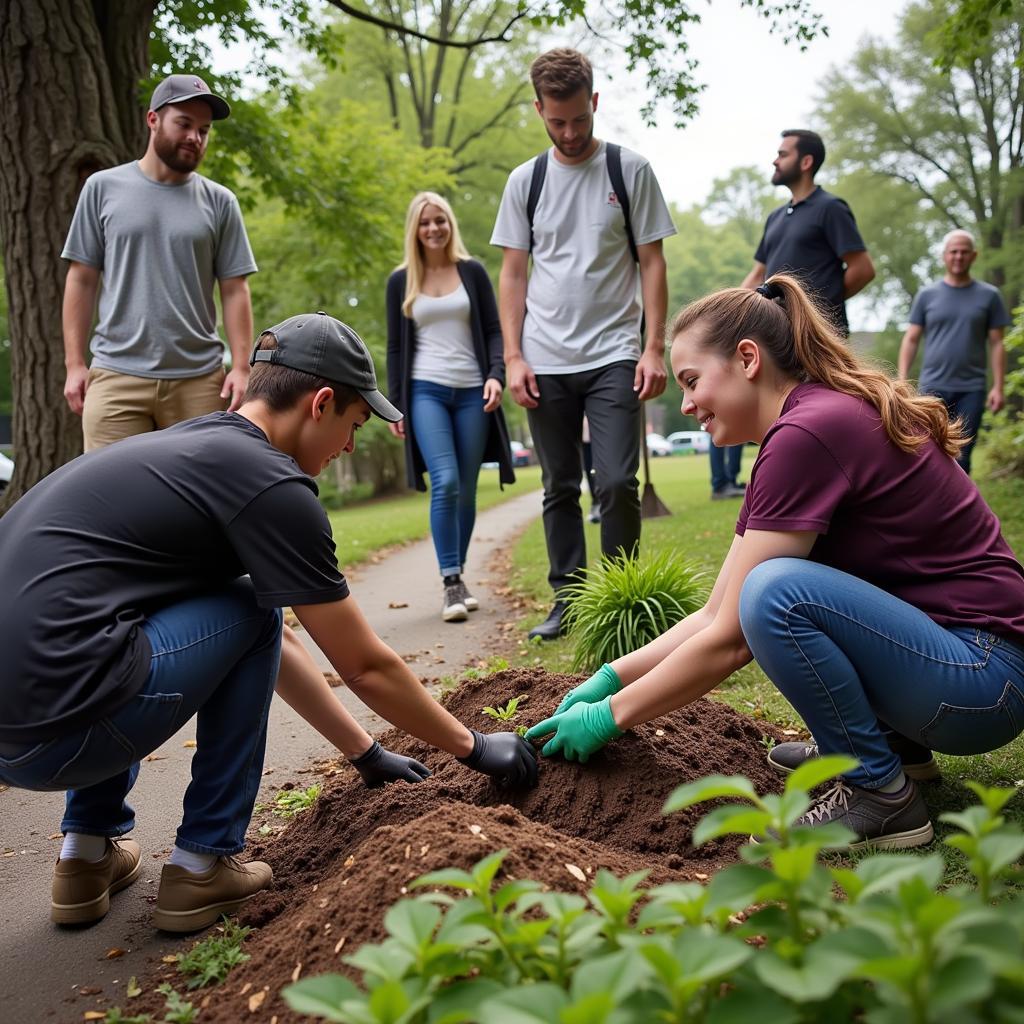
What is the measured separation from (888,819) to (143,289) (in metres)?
3.80

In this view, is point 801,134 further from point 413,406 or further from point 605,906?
point 605,906

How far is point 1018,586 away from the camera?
2535 mm

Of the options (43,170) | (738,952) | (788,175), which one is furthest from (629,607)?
(43,170)

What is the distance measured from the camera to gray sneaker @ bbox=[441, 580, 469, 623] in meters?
5.86

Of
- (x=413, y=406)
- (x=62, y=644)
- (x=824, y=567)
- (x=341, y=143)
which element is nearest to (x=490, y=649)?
(x=413, y=406)

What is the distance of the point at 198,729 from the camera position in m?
2.42

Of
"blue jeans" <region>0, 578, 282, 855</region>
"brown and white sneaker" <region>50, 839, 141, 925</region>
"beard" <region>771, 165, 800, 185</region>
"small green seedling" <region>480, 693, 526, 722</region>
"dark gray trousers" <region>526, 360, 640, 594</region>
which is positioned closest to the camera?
"blue jeans" <region>0, 578, 282, 855</region>

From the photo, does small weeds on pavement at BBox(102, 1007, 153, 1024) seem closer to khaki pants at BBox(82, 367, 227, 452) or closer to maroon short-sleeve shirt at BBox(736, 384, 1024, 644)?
maroon short-sleeve shirt at BBox(736, 384, 1024, 644)

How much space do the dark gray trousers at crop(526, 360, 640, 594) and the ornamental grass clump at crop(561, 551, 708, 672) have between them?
41 cm

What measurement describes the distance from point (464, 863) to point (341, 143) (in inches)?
612

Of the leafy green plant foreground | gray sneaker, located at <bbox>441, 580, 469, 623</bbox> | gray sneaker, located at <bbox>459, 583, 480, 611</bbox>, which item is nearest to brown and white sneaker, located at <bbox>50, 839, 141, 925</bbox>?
the leafy green plant foreground

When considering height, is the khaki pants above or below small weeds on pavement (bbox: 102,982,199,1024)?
above

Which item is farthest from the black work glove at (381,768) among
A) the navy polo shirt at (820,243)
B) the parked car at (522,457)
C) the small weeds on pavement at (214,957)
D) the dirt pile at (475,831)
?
the parked car at (522,457)

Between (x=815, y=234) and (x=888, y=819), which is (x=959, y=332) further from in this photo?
(x=888, y=819)
